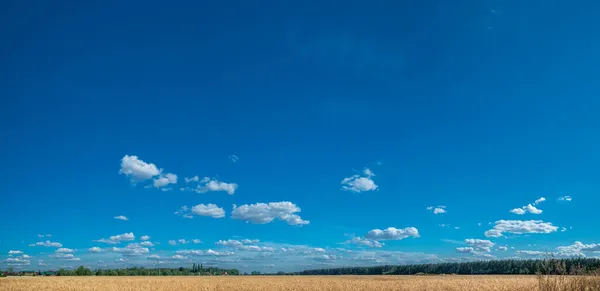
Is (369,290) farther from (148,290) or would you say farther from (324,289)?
(148,290)

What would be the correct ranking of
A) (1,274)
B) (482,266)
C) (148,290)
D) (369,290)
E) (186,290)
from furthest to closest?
1. (482,266)
2. (1,274)
3. (186,290)
4. (148,290)
5. (369,290)

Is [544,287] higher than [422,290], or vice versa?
[544,287]

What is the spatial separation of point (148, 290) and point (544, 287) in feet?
147

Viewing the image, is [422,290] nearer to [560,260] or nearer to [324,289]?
[324,289]

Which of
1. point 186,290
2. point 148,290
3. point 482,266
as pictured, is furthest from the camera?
point 482,266

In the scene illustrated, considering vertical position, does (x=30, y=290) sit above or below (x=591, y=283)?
below

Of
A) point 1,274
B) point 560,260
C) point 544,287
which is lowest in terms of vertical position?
point 1,274

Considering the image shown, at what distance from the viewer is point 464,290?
4488 centimetres

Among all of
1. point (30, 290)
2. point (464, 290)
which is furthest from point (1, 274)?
point (464, 290)

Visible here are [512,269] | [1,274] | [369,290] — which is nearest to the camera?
[369,290]

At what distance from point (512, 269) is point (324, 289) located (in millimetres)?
135412

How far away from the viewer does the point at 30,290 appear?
1976 inches

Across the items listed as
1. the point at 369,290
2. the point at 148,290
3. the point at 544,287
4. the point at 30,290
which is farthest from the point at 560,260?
the point at 30,290

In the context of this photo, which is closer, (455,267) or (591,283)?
(591,283)
